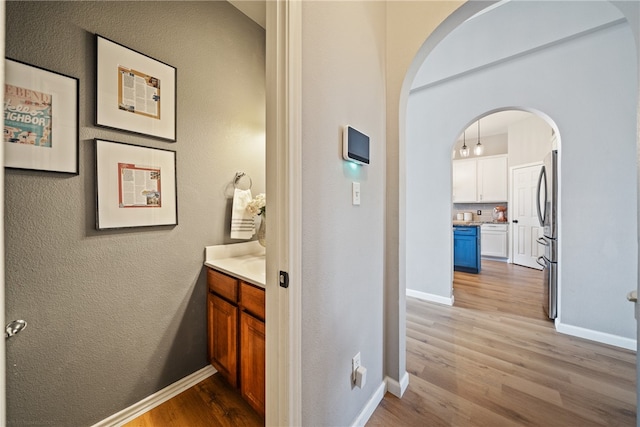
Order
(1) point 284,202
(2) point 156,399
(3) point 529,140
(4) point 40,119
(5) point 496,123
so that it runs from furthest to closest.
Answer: (5) point 496,123 → (3) point 529,140 → (2) point 156,399 → (4) point 40,119 → (1) point 284,202

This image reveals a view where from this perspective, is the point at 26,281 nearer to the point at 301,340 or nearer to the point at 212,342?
the point at 212,342

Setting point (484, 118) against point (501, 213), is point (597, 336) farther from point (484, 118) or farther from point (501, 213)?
point (484, 118)

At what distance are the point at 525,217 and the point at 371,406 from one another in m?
5.39

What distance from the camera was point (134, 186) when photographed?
145 cm

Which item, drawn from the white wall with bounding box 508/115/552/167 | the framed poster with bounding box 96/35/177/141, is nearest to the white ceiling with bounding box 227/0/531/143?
the white wall with bounding box 508/115/552/167

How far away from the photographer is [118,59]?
1.39 meters

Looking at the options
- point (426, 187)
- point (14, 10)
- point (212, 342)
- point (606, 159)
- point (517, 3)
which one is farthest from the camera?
point (426, 187)

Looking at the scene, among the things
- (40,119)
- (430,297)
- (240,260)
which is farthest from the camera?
(430,297)

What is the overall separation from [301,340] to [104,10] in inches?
77.8

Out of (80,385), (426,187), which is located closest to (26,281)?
(80,385)

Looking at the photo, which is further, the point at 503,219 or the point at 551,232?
the point at 503,219

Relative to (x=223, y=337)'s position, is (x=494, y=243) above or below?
above

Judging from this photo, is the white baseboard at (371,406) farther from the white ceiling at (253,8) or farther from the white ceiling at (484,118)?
the white ceiling at (484,118)

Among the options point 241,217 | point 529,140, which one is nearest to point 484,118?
point 529,140
